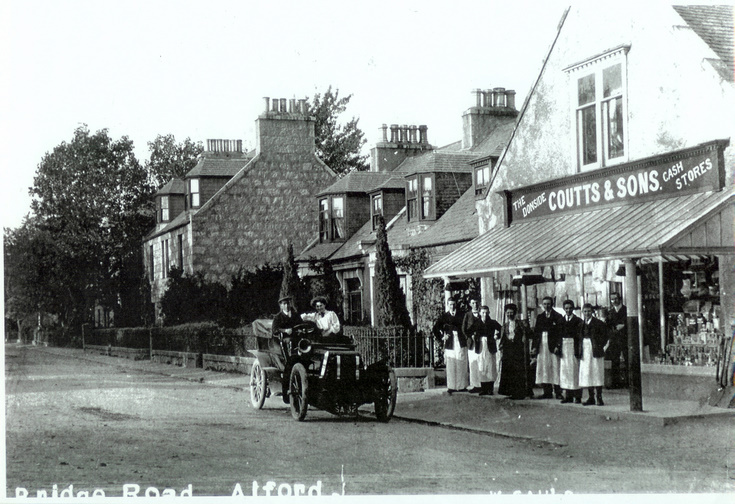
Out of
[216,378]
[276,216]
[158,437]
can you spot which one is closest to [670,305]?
[158,437]

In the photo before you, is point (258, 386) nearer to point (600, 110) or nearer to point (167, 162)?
point (600, 110)

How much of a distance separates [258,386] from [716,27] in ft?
31.9

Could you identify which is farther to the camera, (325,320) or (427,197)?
(427,197)

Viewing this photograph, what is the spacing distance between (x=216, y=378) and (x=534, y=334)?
35.5 feet

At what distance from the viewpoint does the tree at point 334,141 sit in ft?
146

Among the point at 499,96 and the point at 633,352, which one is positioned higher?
the point at 499,96

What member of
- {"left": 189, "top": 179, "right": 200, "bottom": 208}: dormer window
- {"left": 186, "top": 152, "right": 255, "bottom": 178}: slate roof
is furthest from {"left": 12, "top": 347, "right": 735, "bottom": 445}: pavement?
{"left": 186, "top": 152, "right": 255, "bottom": 178}: slate roof

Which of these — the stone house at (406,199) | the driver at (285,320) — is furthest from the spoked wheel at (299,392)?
the stone house at (406,199)

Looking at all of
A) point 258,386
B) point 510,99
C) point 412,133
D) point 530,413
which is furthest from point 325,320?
point 412,133

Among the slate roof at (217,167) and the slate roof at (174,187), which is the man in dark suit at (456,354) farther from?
the slate roof at (174,187)

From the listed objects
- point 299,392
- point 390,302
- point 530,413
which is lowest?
point 530,413

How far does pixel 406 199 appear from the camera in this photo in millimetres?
28719

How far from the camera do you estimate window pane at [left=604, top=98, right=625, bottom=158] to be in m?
15.2

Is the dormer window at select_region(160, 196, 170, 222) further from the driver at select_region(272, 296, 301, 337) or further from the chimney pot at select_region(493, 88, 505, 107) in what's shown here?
the driver at select_region(272, 296, 301, 337)
